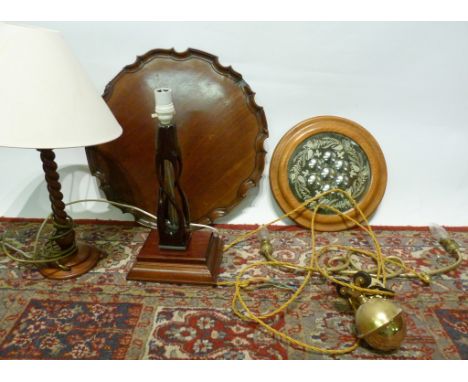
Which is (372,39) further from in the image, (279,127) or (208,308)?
(208,308)

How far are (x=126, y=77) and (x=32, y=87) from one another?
373 mm

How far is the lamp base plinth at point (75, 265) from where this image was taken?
1029 millimetres

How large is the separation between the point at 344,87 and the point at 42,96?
0.89m

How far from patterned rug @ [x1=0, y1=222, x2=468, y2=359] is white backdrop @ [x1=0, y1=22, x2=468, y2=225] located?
237mm

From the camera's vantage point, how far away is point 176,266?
1012 mm

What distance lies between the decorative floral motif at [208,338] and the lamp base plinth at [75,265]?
0.29 metres

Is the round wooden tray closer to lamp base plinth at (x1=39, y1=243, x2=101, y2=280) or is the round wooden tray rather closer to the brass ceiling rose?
the brass ceiling rose

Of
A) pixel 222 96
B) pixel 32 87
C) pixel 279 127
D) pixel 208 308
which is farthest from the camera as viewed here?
pixel 279 127

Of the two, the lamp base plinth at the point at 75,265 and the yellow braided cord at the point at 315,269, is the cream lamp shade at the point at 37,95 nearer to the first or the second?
the lamp base plinth at the point at 75,265

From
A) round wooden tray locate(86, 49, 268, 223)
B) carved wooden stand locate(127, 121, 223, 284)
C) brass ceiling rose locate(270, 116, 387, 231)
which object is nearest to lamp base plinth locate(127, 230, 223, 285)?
carved wooden stand locate(127, 121, 223, 284)

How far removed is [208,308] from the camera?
0.93m

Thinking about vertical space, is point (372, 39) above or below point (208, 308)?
above

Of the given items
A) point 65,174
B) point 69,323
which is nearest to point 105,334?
point 69,323

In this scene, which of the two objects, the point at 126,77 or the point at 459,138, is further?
the point at 459,138
